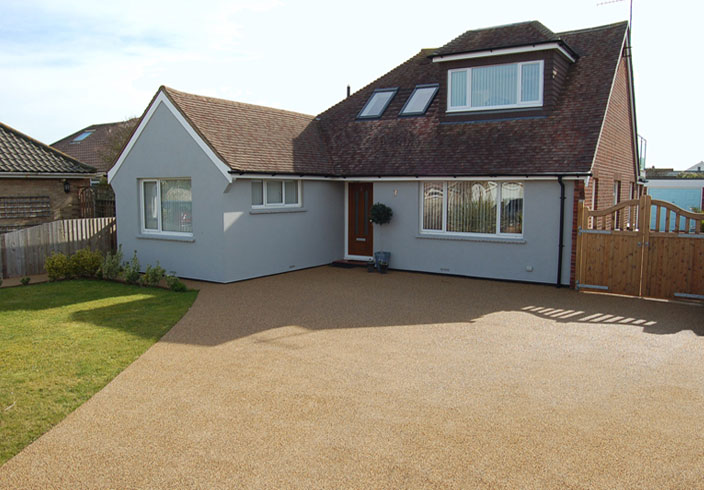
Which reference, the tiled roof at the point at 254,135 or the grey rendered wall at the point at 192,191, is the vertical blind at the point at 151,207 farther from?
the tiled roof at the point at 254,135

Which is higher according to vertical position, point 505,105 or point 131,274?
point 505,105

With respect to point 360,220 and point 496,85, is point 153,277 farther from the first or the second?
point 496,85

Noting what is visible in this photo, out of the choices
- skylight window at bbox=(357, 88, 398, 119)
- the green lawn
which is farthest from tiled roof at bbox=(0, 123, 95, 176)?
skylight window at bbox=(357, 88, 398, 119)

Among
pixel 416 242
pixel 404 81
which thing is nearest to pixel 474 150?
pixel 416 242

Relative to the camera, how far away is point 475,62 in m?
16.7

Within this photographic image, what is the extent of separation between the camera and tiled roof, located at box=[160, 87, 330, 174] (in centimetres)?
1486

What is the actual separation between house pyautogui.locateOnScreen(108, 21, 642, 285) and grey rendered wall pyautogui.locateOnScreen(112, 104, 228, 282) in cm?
4

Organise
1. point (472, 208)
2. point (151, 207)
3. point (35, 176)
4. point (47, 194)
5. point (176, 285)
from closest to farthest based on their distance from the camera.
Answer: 1. point (176, 285)
2. point (472, 208)
3. point (151, 207)
4. point (35, 176)
5. point (47, 194)

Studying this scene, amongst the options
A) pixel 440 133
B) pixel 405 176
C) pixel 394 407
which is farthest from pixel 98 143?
pixel 394 407

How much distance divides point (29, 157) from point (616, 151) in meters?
19.1

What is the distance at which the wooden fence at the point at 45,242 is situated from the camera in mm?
16062

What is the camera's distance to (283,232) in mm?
16234

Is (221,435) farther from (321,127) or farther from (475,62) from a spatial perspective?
(321,127)

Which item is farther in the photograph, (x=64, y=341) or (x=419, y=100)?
(x=419, y=100)
